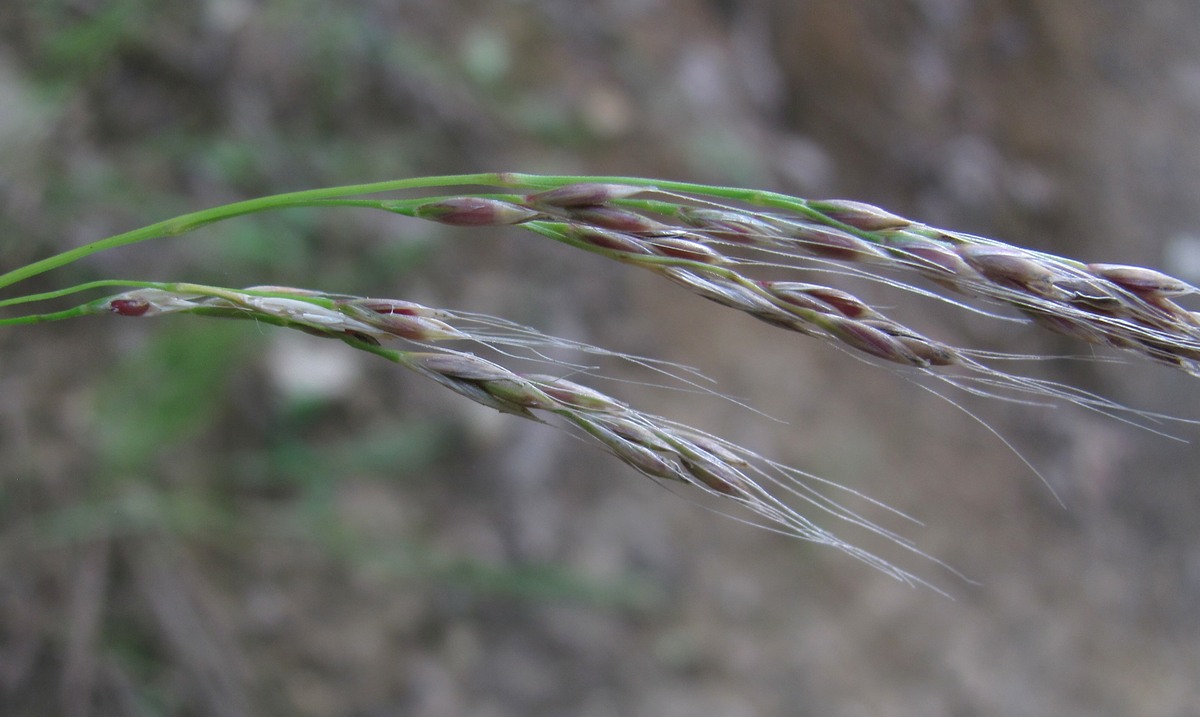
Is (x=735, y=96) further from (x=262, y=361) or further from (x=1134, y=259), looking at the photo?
(x=262, y=361)

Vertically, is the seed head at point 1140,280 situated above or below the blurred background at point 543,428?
above

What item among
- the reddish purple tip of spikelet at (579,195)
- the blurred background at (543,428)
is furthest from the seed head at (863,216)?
the blurred background at (543,428)

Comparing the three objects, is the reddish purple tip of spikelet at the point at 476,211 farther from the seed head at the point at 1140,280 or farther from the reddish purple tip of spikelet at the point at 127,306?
the seed head at the point at 1140,280

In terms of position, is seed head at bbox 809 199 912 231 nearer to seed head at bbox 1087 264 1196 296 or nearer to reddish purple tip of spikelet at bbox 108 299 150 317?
seed head at bbox 1087 264 1196 296

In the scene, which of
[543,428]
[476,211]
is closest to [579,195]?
[476,211]

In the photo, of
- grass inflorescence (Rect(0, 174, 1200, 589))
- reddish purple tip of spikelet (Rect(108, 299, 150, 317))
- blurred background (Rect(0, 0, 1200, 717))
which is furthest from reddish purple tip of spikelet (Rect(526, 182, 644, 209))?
blurred background (Rect(0, 0, 1200, 717))

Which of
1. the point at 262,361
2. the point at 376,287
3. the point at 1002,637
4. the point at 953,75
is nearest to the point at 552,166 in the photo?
the point at 376,287

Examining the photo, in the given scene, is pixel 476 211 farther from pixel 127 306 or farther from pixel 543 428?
pixel 543 428

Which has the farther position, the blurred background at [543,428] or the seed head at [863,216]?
the blurred background at [543,428]
